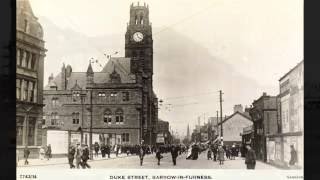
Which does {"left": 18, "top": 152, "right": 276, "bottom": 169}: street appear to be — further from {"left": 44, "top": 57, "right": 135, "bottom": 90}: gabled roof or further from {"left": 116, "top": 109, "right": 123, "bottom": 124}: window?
{"left": 44, "top": 57, "right": 135, "bottom": 90}: gabled roof

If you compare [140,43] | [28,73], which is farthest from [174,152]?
[28,73]

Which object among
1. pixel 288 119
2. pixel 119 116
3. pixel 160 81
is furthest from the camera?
pixel 119 116

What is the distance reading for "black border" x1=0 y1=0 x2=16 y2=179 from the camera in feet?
15.5

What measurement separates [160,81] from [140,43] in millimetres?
236

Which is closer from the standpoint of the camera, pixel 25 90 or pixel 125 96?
pixel 25 90

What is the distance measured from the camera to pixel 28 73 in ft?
15.8

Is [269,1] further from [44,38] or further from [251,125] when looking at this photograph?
[44,38]

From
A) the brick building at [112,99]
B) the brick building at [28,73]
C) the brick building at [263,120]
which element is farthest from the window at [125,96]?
the brick building at [263,120]

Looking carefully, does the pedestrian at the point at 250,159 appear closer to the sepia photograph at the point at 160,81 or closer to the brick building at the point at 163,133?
the sepia photograph at the point at 160,81

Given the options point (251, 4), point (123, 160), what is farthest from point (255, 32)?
point (123, 160)

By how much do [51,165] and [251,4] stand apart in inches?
51.6

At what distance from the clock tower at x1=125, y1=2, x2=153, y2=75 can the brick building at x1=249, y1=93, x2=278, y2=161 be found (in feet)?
1.91

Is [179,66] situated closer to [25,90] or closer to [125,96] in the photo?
[125,96]

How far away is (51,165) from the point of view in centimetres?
477
